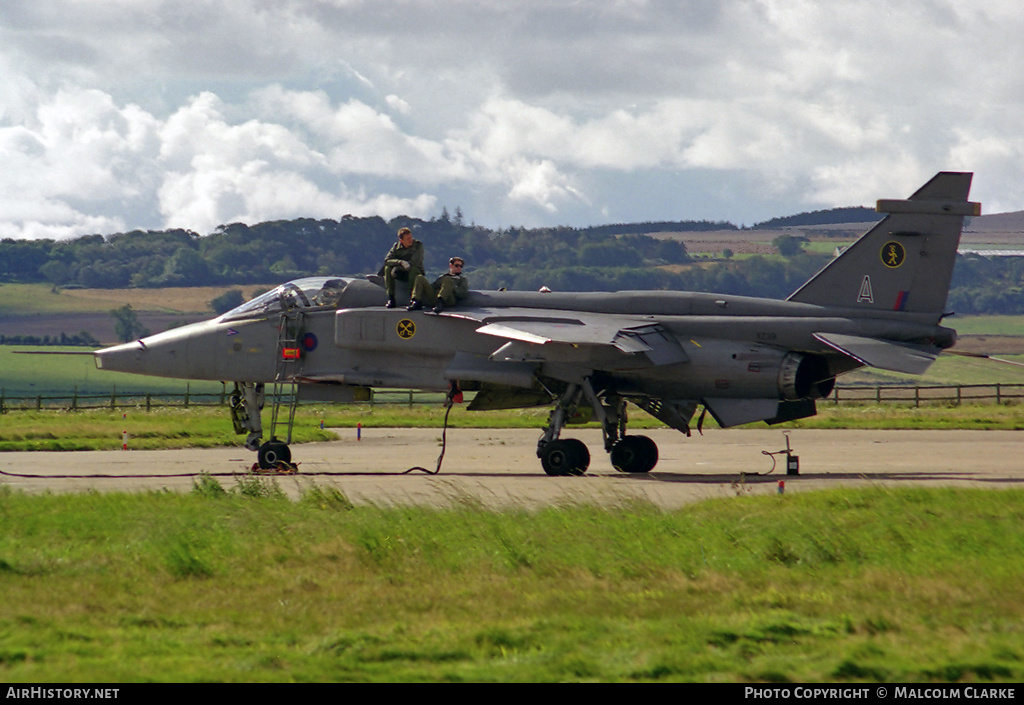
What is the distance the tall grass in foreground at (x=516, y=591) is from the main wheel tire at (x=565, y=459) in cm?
543

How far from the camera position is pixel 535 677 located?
632 centimetres

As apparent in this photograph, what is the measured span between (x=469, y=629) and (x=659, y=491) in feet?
26.9

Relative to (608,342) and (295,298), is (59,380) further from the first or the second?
(608,342)

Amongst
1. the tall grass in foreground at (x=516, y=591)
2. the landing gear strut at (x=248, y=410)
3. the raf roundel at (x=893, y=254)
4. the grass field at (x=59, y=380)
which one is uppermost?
the raf roundel at (x=893, y=254)

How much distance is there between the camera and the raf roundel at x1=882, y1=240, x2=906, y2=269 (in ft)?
59.3

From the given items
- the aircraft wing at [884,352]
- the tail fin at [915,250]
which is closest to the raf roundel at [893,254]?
the tail fin at [915,250]

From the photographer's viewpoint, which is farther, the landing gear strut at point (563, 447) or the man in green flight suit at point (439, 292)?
the man in green flight suit at point (439, 292)

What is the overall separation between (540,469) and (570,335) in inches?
137

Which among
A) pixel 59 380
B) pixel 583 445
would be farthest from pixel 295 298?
pixel 59 380

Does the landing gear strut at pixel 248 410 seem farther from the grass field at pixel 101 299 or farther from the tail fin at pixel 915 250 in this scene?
the grass field at pixel 101 299

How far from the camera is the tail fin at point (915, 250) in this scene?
17859 millimetres

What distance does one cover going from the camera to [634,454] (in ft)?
60.9

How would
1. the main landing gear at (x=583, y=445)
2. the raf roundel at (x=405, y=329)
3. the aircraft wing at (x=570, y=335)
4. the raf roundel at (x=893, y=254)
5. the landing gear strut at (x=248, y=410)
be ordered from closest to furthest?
the aircraft wing at (x=570, y=335) < the main landing gear at (x=583, y=445) < the raf roundel at (x=893, y=254) < the raf roundel at (x=405, y=329) < the landing gear strut at (x=248, y=410)

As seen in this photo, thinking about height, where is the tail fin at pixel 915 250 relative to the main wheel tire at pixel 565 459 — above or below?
above
